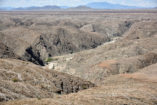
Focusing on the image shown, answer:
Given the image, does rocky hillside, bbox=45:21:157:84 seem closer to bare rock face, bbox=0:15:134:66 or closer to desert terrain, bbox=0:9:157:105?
desert terrain, bbox=0:9:157:105

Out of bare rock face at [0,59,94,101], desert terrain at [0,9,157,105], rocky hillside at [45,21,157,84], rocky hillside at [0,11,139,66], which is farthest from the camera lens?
rocky hillside at [0,11,139,66]

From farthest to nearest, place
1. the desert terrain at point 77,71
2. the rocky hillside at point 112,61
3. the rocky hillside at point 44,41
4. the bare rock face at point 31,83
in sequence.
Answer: the rocky hillside at point 44,41 → the rocky hillside at point 112,61 → the desert terrain at point 77,71 → the bare rock face at point 31,83

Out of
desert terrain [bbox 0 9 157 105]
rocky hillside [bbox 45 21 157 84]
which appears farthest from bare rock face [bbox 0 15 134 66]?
rocky hillside [bbox 45 21 157 84]

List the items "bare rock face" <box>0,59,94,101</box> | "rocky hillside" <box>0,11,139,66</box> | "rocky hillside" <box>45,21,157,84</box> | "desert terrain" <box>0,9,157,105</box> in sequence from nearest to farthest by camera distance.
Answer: "bare rock face" <box>0,59,94,101</box> → "desert terrain" <box>0,9,157,105</box> → "rocky hillside" <box>45,21,157,84</box> → "rocky hillside" <box>0,11,139,66</box>

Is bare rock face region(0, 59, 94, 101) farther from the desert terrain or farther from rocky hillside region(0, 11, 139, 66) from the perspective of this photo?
rocky hillside region(0, 11, 139, 66)

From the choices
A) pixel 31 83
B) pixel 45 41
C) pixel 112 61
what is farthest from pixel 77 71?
A: pixel 45 41

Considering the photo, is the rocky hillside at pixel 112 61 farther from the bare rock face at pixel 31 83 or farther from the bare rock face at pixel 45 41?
the bare rock face at pixel 31 83

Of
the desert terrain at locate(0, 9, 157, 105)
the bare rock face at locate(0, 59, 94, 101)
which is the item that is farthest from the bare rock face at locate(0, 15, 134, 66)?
the bare rock face at locate(0, 59, 94, 101)

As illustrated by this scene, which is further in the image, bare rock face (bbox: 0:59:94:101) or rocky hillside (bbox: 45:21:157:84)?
rocky hillside (bbox: 45:21:157:84)

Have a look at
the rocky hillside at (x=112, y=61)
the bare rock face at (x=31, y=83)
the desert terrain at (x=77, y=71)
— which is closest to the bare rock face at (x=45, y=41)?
the desert terrain at (x=77, y=71)

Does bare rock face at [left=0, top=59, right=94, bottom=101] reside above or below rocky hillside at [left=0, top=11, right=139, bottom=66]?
above
